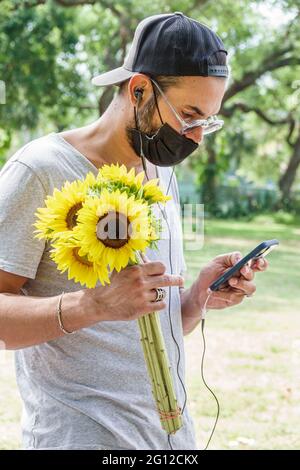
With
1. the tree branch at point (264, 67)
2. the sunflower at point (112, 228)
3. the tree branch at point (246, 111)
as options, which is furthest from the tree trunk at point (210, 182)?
the sunflower at point (112, 228)

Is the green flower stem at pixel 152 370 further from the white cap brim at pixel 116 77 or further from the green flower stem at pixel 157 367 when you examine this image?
the white cap brim at pixel 116 77

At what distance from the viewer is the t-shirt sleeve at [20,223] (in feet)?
6.49

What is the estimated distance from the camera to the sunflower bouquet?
5.63 ft

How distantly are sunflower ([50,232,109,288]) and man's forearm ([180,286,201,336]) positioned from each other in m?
0.72

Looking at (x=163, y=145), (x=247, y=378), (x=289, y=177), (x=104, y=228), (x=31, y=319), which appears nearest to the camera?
(x=104, y=228)

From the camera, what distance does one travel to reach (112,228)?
1.72 m

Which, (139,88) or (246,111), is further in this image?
(246,111)

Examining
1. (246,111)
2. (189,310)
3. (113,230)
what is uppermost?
(113,230)

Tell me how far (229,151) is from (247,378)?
104 feet

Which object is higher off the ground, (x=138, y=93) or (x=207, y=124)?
(x=138, y=93)

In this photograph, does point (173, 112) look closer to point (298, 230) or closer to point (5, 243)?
point (5, 243)

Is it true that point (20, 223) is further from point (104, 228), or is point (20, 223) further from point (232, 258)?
point (232, 258)

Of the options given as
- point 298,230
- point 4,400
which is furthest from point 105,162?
point 298,230

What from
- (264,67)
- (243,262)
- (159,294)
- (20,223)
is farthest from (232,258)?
(264,67)
